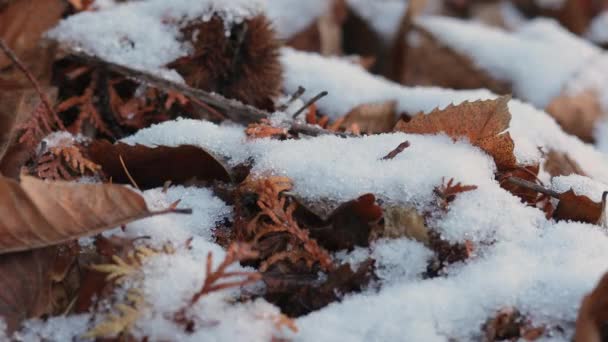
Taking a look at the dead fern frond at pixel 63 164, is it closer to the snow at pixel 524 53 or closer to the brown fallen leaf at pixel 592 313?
the brown fallen leaf at pixel 592 313

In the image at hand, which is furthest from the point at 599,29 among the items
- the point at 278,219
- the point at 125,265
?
the point at 125,265

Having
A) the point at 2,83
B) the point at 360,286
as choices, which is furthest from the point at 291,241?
the point at 2,83

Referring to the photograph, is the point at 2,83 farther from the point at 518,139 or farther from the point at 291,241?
the point at 518,139

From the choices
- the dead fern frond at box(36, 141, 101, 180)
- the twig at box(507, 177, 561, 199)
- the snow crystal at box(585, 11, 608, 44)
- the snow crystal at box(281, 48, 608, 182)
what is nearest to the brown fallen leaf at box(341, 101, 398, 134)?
the snow crystal at box(281, 48, 608, 182)

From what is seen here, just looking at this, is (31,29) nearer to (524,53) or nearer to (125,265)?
(125,265)

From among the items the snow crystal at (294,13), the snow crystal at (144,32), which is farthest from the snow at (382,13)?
the snow crystal at (144,32)

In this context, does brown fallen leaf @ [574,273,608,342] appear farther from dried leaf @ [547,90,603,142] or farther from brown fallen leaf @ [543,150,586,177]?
dried leaf @ [547,90,603,142]
